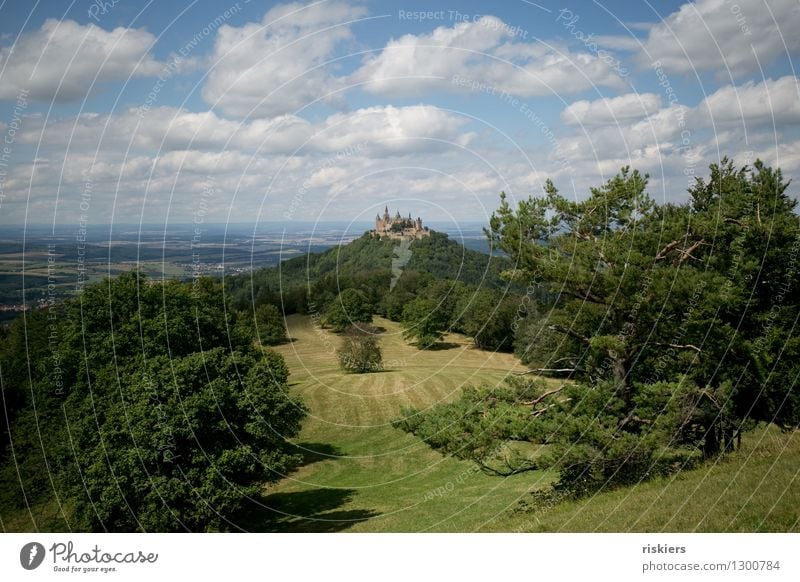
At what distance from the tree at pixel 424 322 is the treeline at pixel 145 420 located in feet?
45.1

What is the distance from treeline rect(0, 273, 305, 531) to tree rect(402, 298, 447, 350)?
13759mm

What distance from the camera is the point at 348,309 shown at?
47312mm

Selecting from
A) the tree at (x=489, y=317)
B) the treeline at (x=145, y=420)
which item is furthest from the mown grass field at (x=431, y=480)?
the treeline at (x=145, y=420)

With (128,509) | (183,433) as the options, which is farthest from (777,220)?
(128,509)

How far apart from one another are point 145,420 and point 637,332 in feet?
61.7

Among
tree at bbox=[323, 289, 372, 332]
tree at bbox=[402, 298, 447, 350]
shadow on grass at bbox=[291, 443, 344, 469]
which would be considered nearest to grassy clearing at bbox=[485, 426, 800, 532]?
shadow on grass at bbox=[291, 443, 344, 469]

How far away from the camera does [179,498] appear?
926 inches

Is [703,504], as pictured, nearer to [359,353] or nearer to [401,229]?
[401,229]

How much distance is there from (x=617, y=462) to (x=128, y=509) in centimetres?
1827

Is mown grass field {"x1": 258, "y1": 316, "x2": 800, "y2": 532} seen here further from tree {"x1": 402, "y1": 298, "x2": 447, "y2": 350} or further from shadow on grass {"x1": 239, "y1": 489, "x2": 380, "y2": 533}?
tree {"x1": 402, "y1": 298, "x2": 447, "y2": 350}

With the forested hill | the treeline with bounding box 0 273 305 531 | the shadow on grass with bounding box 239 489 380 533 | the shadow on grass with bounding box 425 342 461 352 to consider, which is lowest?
the shadow on grass with bounding box 239 489 380 533

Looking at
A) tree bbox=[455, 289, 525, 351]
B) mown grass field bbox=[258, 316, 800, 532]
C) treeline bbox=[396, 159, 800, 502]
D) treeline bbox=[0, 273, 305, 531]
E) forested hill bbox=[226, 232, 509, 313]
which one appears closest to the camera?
mown grass field bbox=[258, 316, 800, 532]

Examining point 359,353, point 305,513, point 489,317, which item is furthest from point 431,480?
point 489,317

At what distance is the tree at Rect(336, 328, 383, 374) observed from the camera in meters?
56.5
